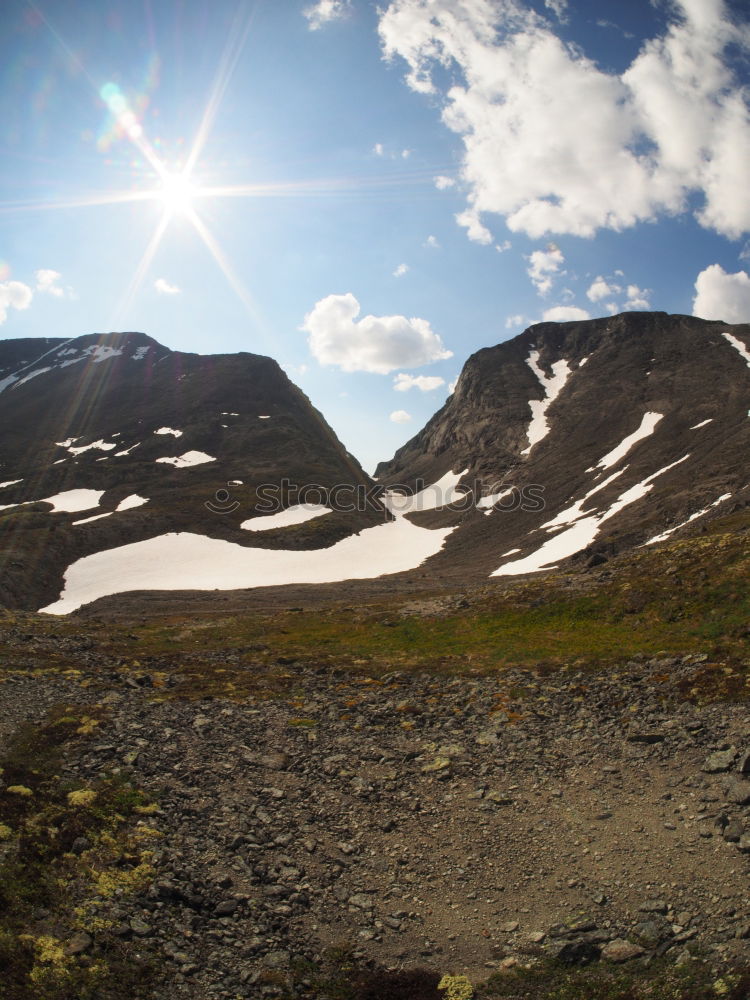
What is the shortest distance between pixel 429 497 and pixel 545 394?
49.1 m

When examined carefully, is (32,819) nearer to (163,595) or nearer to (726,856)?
(726,856)

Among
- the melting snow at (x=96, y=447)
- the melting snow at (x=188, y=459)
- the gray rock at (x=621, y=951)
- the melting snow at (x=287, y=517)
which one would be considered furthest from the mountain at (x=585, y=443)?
the melting snow at (x=96, y=447)

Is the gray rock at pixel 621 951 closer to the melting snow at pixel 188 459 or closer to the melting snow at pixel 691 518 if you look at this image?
the melting snow at pixel 691 518

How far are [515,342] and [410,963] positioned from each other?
190540mm

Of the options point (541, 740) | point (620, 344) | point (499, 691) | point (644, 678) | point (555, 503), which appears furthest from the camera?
point (620, 344)

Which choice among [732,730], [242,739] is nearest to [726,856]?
[732,730]

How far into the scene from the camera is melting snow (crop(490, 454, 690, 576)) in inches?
2356

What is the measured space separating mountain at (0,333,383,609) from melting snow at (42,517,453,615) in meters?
1.82

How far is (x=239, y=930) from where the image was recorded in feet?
31.9

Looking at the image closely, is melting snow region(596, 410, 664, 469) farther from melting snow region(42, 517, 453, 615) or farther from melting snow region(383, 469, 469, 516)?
melting snow region(42, 517, 453, 615)

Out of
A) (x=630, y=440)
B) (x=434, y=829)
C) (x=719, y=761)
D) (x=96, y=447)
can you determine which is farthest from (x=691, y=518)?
(x=96, y=447)

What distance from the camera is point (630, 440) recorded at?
4213 inches

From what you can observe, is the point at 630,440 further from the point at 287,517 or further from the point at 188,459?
the point at 188,459

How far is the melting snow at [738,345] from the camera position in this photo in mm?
125625
